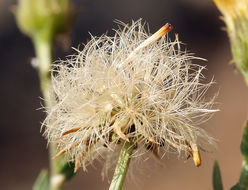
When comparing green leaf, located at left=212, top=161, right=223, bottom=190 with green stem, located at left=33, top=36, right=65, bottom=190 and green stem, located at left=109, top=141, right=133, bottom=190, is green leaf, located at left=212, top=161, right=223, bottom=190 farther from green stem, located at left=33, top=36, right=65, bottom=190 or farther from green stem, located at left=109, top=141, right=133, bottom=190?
green stem, located at left=33, top=36, right=65, bottom=190

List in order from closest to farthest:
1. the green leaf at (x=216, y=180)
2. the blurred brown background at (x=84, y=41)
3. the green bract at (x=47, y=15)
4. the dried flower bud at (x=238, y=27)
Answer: the green leaf at (x=216, y=180) → the dried flower bud at (x=238, y=27) → the green bract at (x=47, y=15) → the blurred brown background at (x=84, y=41)

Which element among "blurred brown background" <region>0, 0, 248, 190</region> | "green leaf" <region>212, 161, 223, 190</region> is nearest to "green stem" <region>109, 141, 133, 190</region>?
"green leaf" <region>212, 161, 223, 190</region>

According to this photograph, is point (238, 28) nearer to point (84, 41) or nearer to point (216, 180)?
point (216, 180)

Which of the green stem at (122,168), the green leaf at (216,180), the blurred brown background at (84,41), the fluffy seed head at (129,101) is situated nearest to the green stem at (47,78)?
the fluffy seed head at (129,101)

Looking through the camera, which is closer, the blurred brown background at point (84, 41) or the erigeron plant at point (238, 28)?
the erigeron plant at point (238, 28)

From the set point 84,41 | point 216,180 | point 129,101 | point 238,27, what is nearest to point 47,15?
point 238,27

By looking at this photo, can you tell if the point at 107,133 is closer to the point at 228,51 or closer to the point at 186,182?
the point at 186,182

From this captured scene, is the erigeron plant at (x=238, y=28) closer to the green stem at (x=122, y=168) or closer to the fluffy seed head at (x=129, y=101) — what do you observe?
the fluffy seed head at (x=129, y=101)

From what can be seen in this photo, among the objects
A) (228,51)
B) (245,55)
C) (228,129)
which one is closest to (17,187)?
(228,129)
